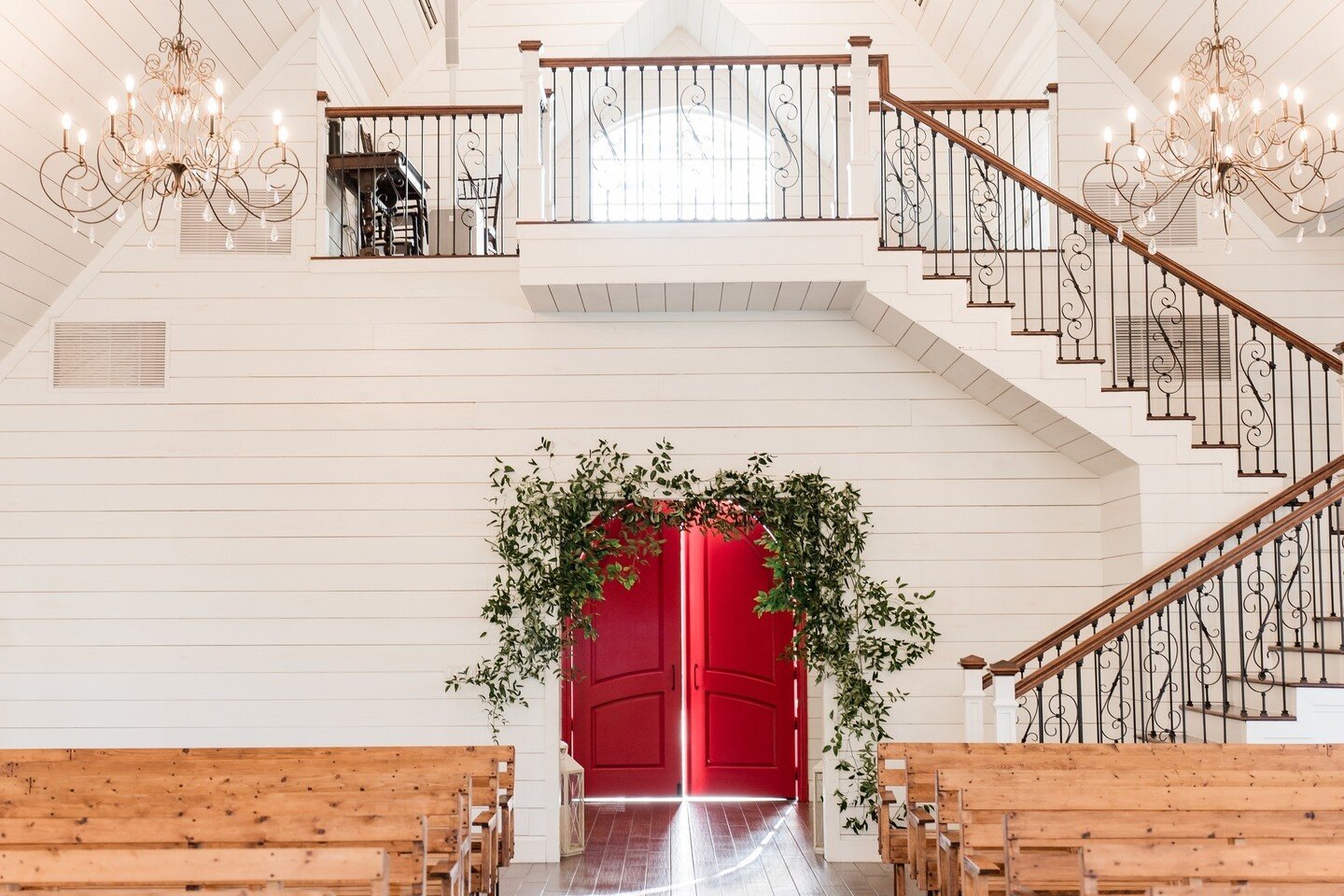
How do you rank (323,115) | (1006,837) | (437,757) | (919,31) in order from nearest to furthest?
(1006,837), (437,757), (323,115), (919,31)

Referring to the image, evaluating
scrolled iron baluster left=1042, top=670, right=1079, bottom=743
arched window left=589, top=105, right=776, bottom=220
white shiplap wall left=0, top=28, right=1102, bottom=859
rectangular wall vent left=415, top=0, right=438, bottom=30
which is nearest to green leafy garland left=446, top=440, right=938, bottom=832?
white shiplap wall left=0, top=28, right=1102, bottom=859

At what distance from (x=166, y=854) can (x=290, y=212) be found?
5260 mm

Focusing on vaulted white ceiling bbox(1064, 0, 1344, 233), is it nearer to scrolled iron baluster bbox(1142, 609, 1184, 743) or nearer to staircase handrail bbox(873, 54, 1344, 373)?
staircase handrail bbox(873, 54, 1344, 373)

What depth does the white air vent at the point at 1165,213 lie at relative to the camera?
8.17 meters

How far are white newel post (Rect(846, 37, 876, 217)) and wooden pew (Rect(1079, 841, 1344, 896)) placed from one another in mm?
4417

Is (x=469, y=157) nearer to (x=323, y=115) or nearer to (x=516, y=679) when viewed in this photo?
(x=323, y=115)

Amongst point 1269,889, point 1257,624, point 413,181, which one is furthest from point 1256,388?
point 413,181

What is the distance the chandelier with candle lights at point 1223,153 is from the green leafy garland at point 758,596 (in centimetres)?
251

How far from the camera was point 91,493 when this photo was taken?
7566mm

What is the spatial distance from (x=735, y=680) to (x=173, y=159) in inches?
250

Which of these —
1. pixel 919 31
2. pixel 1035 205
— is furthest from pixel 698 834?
pixel 919 31

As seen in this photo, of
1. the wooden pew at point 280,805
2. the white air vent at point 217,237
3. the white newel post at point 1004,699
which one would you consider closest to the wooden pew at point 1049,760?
the white newel post at point 1004,699

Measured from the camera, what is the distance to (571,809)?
296 inches

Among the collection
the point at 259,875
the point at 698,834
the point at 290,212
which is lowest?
the point at 698,834
